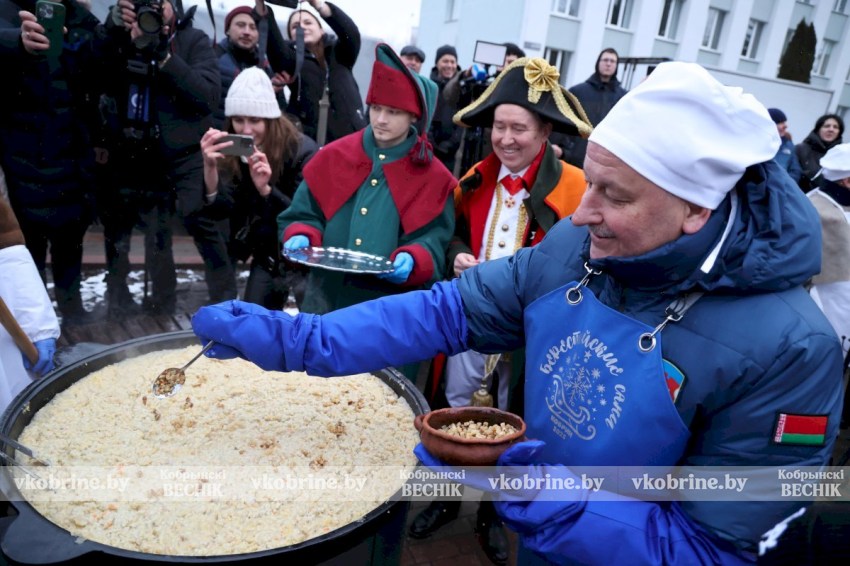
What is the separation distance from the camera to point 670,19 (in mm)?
24531

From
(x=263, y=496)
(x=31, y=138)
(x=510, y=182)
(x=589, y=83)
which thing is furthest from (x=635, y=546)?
(x=589, y=83)

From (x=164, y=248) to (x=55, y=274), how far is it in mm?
886

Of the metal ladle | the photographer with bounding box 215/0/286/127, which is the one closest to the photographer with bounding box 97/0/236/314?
the photographer with bounding box 215/0/286/127

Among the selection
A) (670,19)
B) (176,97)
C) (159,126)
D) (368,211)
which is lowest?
(368,211)

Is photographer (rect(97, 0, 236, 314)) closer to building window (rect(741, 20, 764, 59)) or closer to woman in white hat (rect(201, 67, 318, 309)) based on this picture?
woman in white hat (rect(201, 67, 318, 309))

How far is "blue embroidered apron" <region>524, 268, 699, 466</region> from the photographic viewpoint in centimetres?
135

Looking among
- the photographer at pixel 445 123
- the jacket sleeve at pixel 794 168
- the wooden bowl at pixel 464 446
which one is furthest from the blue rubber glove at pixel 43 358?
the jacket sleeve at pixel 794 168

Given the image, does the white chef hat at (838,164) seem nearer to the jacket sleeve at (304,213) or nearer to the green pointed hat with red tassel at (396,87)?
the green pointed hat with red tassel at (396,87)

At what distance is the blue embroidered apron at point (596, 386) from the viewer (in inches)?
53.2

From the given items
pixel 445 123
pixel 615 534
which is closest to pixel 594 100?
pixel 445 123

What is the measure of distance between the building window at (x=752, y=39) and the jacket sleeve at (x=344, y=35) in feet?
91.2

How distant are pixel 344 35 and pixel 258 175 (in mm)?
1649

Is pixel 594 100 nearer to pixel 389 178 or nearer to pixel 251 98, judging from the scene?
pixel 251 98

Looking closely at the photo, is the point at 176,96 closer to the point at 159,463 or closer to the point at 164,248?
the point at 164,248
